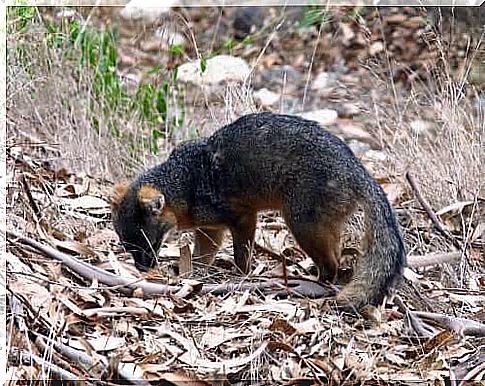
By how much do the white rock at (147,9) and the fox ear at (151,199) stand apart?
4.50 m

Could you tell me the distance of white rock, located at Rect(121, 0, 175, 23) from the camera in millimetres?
9992

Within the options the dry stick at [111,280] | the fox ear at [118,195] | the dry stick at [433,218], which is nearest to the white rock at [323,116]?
the dry stick at [433,218]

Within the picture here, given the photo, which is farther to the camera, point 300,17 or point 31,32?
point 300,17

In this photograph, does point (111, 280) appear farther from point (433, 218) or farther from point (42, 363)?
point (433, 218)

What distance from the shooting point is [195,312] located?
14.9 feet

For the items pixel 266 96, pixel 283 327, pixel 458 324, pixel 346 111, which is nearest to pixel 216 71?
pixel 266 96

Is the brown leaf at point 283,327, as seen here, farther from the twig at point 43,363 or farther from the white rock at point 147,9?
the white rock at point 147,9

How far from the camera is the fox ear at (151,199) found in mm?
5461

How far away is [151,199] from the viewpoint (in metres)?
5.48

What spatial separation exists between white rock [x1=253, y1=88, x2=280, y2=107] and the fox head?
370 cm

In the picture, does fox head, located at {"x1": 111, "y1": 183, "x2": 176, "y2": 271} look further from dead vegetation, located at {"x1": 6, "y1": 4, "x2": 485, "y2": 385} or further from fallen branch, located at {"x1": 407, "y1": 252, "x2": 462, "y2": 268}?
fallen branch, located at {"x1": 407, "y1": 252, "x2": 462, "y2": 268}

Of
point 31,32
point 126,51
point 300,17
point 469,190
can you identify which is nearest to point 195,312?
point 469,190

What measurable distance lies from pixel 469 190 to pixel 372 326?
1.77 metres

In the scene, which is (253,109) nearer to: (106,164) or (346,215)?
(106,164)
